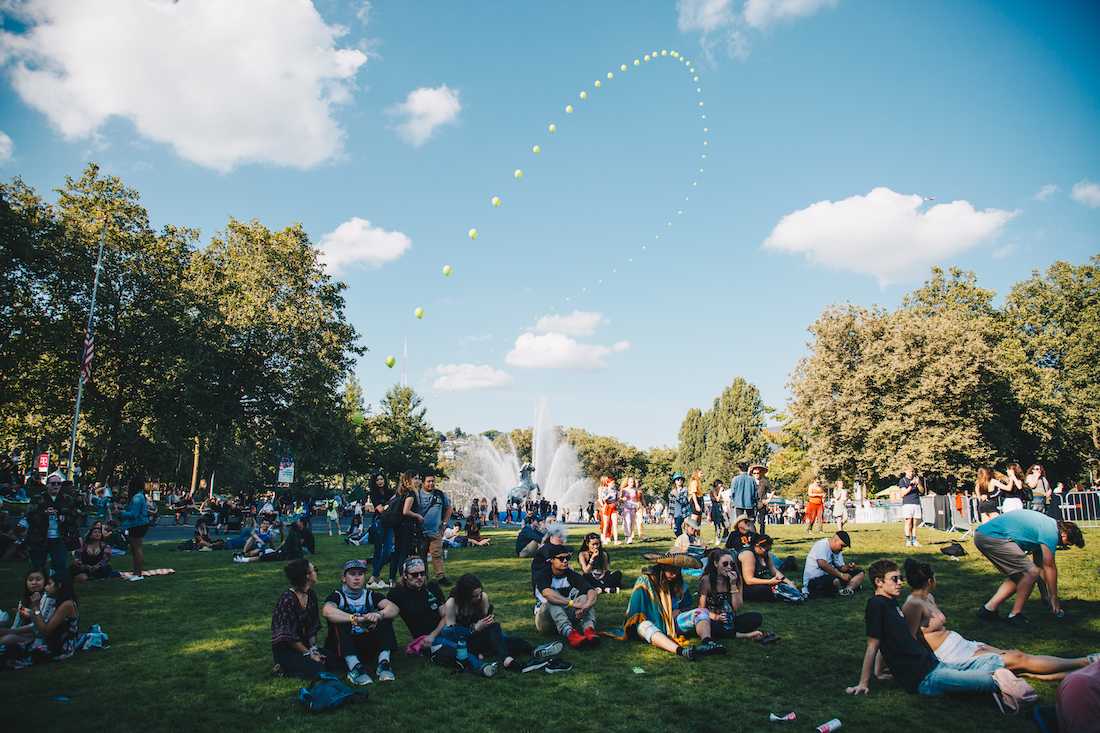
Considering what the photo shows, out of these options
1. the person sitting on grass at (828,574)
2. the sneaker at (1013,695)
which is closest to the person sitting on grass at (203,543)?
the person sitting on grass at (828,574)

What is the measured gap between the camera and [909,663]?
5.98 m

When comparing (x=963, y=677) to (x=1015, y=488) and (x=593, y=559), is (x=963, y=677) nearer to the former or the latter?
(x=593, y=559)

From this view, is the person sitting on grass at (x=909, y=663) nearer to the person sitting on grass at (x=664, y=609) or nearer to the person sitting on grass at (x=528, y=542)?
the person sitting on grass at (x=664, y=609)

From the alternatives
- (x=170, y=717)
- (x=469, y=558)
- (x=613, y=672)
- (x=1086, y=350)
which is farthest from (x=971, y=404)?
(x=170, y=717)

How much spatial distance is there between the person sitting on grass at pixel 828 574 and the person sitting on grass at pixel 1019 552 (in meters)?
2.41

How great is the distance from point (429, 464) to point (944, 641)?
223 ft

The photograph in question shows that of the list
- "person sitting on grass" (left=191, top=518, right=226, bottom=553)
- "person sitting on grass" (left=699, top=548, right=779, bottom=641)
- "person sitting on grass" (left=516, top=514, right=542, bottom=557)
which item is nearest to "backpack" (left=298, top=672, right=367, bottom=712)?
"person sitting on grass" (left=699, top=548, right=779, bottom=641)

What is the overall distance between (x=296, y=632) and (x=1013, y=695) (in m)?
6.74

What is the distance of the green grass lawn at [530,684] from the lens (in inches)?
214

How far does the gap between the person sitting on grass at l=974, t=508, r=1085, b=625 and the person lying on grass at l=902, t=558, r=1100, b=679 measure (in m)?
2.12

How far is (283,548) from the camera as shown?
1698 centimetres

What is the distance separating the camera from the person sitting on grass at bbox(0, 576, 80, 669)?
Result: 713 cm

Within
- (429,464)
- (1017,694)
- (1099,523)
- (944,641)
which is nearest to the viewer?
(1017,694)

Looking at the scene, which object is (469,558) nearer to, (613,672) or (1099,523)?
(613,672)
